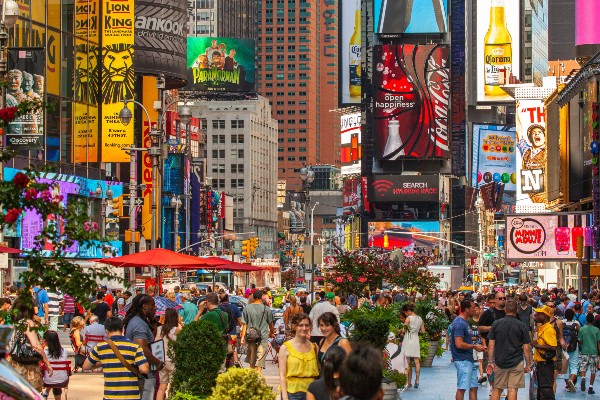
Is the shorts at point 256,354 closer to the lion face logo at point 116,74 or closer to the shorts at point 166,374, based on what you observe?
the shorts at point 166,374

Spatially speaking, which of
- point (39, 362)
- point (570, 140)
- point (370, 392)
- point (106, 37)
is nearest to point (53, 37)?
point (106, 37)

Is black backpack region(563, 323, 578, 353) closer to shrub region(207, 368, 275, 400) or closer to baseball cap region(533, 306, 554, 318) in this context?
baseball cap region(533, 306, 554, 318)

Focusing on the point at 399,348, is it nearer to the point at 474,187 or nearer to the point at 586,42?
the point at 586,42

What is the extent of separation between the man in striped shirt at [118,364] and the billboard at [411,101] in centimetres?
15513

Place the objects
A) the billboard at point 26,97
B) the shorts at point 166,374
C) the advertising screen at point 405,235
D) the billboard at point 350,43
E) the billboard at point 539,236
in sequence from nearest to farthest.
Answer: the shorts at point 166,374 → the billboard at point 26,97 → the billboard at point 539,236 → the advertising screen at point 405,235 → the billboard at point 350,43

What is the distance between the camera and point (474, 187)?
199m

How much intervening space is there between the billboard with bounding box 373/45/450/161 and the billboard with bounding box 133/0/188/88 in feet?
214

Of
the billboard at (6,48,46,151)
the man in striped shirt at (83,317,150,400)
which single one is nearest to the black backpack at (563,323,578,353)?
the man in striped shirt at (83,317,150,400)

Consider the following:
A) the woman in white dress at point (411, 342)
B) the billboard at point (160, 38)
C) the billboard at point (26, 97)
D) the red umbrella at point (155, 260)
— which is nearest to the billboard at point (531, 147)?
the billboard at point (160, 38)

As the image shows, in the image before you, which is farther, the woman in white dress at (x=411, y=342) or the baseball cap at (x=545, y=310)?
the woman in white dress at (x=411, y=342)

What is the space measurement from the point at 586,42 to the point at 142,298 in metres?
78.7

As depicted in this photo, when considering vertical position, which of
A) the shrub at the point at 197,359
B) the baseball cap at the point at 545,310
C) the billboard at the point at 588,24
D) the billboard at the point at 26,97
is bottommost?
the shrub at the point at 197,359

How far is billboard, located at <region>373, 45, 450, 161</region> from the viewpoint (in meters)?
169

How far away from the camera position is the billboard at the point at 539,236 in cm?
7425
